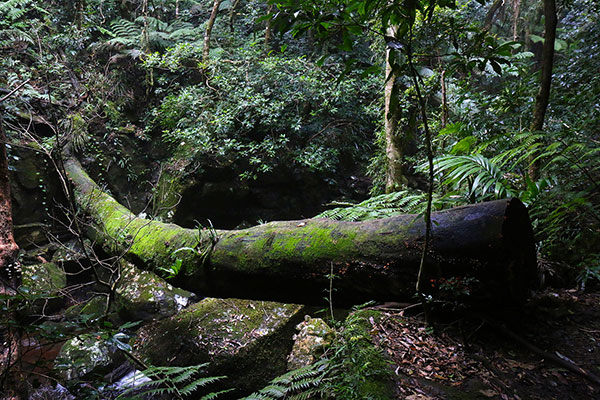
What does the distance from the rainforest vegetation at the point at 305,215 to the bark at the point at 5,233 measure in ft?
0.06

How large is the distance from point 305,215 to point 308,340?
4.96 m

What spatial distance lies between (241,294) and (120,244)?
2.73m

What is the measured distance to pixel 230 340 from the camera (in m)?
3.82

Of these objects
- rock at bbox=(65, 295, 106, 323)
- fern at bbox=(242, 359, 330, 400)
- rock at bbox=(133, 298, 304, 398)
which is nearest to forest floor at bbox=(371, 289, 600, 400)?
fern at bbox=(242, 359, 330, 400)

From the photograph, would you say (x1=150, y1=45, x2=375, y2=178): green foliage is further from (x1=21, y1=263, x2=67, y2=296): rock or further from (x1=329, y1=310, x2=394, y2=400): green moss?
(x1=329, y1=310, x2=394, y2=400): green moss

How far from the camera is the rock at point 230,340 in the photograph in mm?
3504

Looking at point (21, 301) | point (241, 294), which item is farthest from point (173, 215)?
point (21, 301)

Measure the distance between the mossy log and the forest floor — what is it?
0.25 m

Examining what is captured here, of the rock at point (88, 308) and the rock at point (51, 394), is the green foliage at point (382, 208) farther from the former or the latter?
the rock at point (88, 308)

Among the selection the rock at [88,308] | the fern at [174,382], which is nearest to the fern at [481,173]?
the fern at [174,382]

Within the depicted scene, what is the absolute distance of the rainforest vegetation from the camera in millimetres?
1814

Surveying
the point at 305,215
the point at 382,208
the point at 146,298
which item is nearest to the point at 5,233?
the point at 146,298

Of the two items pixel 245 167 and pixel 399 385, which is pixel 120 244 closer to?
pixel 245 167

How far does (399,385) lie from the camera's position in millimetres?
1769
